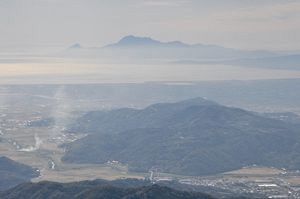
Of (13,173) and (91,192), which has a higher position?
(13,173)

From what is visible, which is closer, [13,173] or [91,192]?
[91,192]

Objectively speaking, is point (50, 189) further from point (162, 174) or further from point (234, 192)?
point (162, 174)

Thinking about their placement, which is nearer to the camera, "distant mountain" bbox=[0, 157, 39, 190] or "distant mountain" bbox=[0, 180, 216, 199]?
"distant mountain" bbox=[0, 180, 216, 199]

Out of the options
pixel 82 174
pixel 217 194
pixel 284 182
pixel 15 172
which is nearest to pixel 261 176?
pixel 284 182

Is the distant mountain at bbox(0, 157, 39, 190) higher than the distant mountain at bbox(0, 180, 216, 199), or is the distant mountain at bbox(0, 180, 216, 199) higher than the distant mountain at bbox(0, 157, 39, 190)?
the distant mountain at bbox(0, 157, 39, 190)

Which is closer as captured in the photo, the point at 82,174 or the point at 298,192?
the point at 298,192
